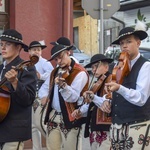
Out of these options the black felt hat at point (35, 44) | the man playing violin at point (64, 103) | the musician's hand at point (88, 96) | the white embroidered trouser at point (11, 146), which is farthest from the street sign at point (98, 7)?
the white embroidered trouser at point (11, 146)

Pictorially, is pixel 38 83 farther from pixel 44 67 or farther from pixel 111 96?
pixel 111 96

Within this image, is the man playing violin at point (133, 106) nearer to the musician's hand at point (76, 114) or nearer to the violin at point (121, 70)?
the violin at point (121, 70)

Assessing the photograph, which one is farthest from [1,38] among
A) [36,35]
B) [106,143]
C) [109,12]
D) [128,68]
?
[109,12]

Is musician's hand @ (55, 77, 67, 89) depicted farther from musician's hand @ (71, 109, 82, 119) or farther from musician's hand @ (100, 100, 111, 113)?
musician's hand @ (100, 100, 111, 113)

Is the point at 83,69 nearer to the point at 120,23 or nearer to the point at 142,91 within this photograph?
the point at 142,91

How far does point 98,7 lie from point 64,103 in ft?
8.97

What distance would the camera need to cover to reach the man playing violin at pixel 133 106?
424 cm

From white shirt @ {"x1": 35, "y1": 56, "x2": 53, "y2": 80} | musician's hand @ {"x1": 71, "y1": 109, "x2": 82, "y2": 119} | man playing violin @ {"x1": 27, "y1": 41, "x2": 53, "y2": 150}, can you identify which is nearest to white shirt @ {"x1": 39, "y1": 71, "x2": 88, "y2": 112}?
musician's hand @ {"x1": 71, "y1": 109, "x2": 82, "y2": 119}

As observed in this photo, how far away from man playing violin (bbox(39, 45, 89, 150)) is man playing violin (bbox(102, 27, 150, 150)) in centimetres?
107

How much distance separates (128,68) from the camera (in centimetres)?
425

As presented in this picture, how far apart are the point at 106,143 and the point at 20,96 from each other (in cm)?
168

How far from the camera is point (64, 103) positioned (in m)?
5.46

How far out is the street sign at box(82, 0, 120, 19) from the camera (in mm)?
7684

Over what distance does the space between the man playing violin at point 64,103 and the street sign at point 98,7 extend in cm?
229
